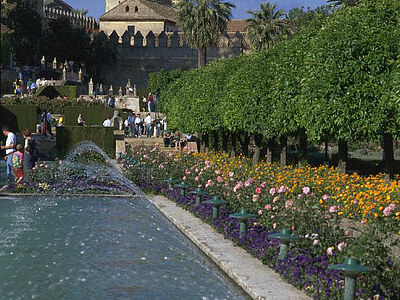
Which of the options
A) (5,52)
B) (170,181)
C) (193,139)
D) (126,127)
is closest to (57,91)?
(5,52)

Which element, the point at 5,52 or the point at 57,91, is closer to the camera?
the point at 57,91

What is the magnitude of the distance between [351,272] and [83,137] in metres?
26.6

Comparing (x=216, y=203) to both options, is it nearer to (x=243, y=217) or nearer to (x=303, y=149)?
(x=243, y=217)

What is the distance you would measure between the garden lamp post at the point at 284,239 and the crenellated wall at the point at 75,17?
3219 inches

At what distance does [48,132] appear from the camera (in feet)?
121

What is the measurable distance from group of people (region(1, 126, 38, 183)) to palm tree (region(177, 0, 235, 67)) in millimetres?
42521

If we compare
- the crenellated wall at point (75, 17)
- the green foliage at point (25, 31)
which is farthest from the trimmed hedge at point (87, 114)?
the crenellated wall at point (75, 17)

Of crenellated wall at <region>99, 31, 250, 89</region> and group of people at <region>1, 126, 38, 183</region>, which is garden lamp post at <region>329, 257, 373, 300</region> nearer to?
group of people at <region>1, 126, 38, 183</region>

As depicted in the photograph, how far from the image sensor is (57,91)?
5688 cm

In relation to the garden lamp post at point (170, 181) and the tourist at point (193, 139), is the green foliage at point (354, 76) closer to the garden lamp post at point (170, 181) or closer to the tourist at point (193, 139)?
the garden lamp post at point (170, 181)

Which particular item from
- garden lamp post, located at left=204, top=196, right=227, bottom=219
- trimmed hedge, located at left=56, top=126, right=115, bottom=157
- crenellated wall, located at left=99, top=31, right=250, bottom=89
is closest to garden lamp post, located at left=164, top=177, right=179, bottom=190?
garden lamp post, located at left=204, top=196, right=227, bottom=219

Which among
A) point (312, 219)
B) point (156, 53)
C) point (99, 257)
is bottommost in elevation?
point (99, 257)

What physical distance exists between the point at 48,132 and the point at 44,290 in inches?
1100

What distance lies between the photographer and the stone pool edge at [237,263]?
29.3 ft
